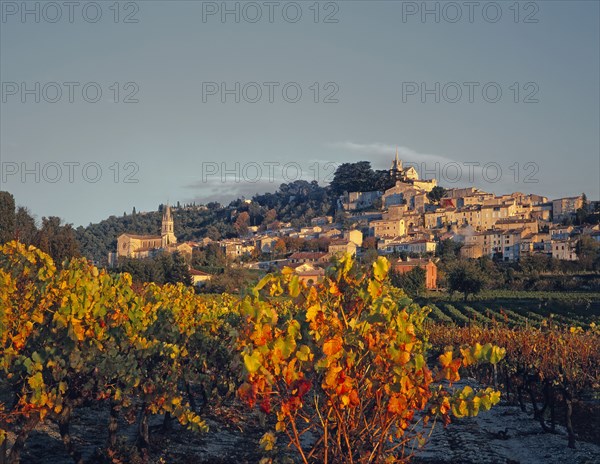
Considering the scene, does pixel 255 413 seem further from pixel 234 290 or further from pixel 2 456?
pixel 234 290

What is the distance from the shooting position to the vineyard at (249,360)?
18.9 feet

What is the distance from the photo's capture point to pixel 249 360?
5.18 meters

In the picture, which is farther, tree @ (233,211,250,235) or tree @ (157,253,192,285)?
tree @ (233,211,250,235)

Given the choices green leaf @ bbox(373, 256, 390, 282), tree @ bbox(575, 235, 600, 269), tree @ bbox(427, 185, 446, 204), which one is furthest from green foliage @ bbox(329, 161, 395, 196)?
green leaf @ bbox(373, 256, 390, 282)

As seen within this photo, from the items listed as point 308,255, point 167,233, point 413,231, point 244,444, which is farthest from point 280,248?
point 244,444

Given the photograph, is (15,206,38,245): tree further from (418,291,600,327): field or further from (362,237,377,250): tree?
(362,237,377,250): tree

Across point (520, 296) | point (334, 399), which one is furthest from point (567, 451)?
point (520, 296)

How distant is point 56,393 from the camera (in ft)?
32.9

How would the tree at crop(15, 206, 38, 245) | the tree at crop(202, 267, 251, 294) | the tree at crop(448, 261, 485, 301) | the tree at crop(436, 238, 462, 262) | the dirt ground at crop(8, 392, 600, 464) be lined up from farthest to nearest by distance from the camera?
the tree at crop(436, 238, 462, 262)
the tree at crop(202, 267, 251, 294)
the tree at crop(448, 261, 485, 301)
the tree at crop(15, 206, 38, 245)
the dirt ground at crop(8, 392, 600, 464)

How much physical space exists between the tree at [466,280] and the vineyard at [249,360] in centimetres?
3933

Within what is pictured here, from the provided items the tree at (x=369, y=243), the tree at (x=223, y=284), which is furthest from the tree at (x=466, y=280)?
the tree at (x=369, y=243)

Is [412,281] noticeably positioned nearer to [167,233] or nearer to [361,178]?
[167,233]

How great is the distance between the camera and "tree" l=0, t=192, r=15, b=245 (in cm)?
4512

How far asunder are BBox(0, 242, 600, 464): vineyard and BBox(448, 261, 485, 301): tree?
39334 mm
